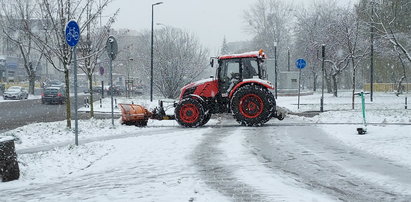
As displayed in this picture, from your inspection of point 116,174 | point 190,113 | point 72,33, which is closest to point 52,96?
point 190,113

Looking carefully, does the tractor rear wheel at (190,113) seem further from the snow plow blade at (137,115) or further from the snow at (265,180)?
the snow at (265,180)

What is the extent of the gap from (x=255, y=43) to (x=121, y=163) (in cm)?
5860

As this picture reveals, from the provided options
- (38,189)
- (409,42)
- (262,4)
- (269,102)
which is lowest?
(38,189)

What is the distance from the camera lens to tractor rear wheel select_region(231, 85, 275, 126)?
14086mm

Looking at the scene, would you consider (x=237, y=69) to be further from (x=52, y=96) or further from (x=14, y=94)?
(x=14, y=94)

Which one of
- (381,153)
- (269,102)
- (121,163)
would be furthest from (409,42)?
(121,163)

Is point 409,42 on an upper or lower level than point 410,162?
upper

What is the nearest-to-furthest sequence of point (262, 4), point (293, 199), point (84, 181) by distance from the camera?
point (293, 199) → point (84, 181) → point (262, 4)

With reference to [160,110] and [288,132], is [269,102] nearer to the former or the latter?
[288,132]

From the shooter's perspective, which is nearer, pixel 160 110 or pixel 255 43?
pixel 160 110

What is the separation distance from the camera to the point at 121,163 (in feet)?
26.4

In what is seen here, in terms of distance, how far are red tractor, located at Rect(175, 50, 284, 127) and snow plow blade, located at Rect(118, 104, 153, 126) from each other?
4.26ft

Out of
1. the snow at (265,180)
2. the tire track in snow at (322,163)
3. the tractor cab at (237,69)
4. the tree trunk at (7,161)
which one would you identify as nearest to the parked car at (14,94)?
the tractor cab at (237,69)

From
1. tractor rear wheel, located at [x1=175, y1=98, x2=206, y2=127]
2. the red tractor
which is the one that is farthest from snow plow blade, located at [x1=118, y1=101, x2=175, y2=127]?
the red tractor
